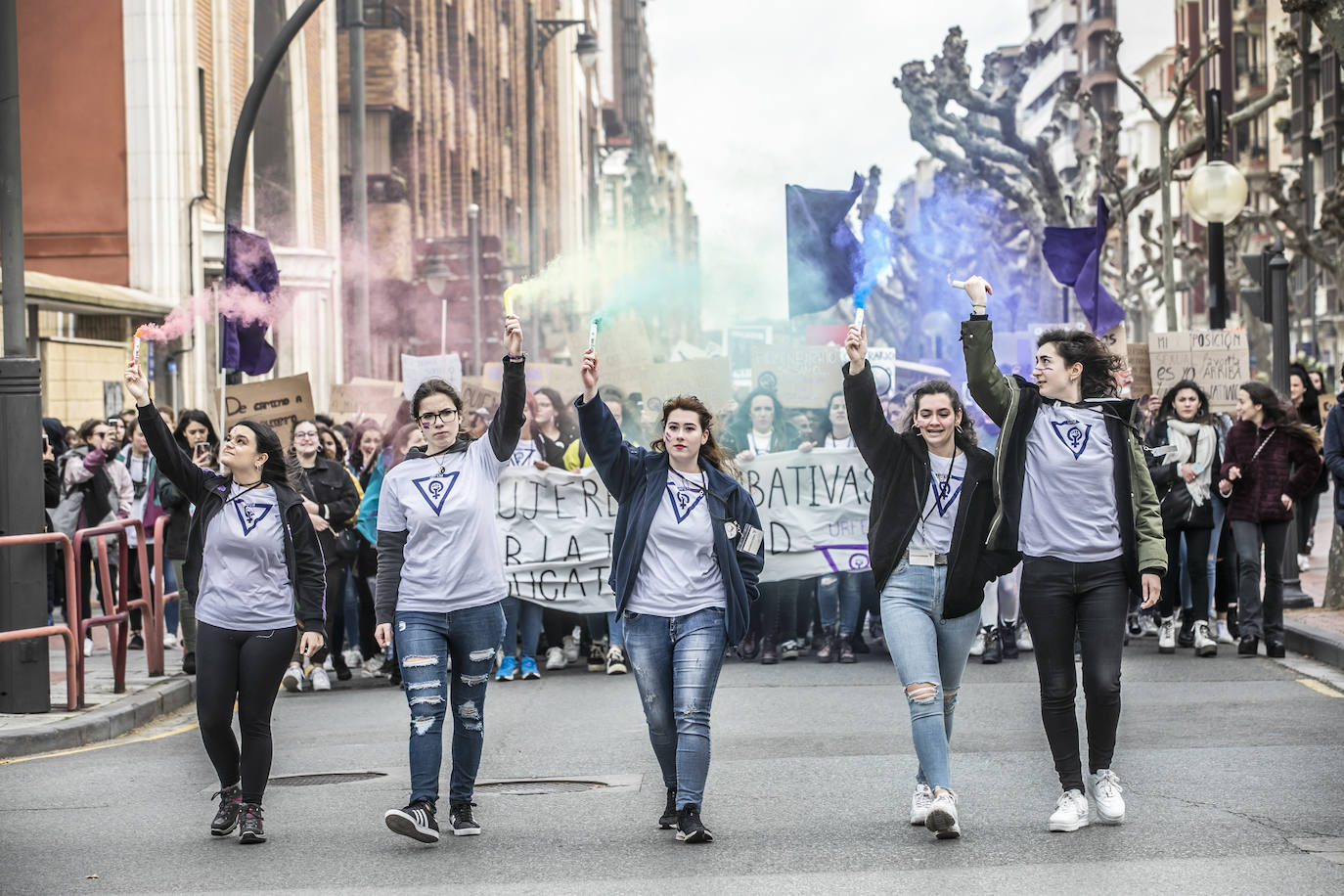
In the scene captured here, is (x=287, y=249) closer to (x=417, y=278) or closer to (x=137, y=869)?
(x=417, y=278)

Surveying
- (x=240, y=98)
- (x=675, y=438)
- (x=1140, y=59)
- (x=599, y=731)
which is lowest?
(x=599, y=731)

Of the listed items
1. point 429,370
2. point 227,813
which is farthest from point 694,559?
point 429,370

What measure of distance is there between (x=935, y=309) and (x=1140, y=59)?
61.0 meters

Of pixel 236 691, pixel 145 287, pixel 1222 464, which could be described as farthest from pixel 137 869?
pixel 145 287

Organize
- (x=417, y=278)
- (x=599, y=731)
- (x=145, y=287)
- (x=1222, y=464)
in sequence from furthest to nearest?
1. (x=417, y=278)
2. (x=145, y=287)
3. (x=1222, y=464)
4. (x=599, y=731)

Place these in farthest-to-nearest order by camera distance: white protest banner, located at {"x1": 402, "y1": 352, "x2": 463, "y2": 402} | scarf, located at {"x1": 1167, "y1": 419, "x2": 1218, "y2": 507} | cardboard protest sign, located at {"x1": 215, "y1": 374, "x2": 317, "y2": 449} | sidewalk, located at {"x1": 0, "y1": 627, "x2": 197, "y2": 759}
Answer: white protest banner, located at {"x1": 402, "y1": 352, "x2": 463, "y2": 402}, cardboard protest sign, located at {"x1": 215, "y1": 374, "x2": 317, "y2": 449}, scarf, located at {"x1": 1167, "y1": 419, "x2": 1218, "y2": 507}, sidewalk, located at {"x1": 0, "y1": 627, "x2": 197, "y2": 759}

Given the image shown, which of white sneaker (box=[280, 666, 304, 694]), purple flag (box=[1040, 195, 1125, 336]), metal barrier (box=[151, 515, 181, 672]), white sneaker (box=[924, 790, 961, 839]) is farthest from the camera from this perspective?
purple flag (box=[1040, 195, 1125, 336])

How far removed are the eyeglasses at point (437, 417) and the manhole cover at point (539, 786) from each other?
177 cm

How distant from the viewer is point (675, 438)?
23.1 feet

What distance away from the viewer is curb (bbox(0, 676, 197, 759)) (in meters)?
9.84

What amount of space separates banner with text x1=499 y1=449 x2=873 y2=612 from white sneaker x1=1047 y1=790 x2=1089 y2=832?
6.13m

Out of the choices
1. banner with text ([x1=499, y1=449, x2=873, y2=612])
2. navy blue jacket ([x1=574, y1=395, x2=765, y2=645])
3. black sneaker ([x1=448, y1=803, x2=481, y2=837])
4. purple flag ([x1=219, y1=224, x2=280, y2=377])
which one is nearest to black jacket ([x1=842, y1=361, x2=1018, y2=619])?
navy blue jacket ([x1=574, y1=395, x2=765, y2=645])

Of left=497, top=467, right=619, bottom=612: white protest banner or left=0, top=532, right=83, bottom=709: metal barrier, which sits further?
left=497, top=467, right=619, bottom=612: white protest banner

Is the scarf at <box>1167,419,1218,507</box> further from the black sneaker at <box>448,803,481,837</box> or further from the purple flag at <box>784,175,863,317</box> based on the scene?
the black sneaker at <box>448,803,481,837</box>
